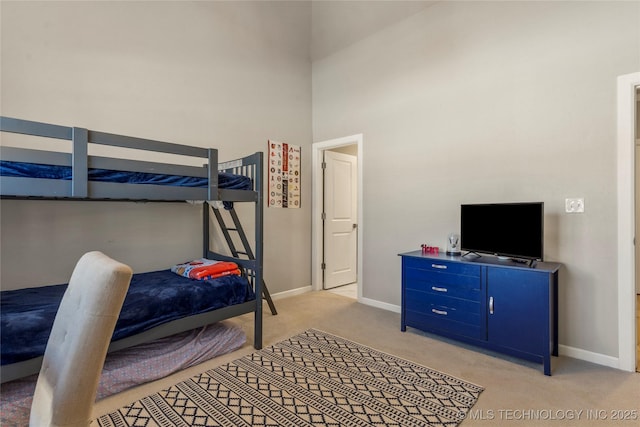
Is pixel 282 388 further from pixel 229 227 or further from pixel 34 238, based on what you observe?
pixel 34 238

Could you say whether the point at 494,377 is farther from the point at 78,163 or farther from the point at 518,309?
the point at 78,163

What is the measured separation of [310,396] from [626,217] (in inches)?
95.6

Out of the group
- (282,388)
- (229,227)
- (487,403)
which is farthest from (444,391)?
(229,227)

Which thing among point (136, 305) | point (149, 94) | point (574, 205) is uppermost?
point (149, 94)

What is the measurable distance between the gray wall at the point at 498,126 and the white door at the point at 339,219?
27.2 inches

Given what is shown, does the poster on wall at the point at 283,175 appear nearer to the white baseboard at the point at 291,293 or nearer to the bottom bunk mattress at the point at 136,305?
the white baseboard at the point at 291,293

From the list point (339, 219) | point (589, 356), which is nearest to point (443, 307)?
point (589, 356)

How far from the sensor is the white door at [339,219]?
436cm

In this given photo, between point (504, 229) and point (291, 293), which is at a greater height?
point (504, 229)

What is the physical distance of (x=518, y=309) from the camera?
88.3 inches

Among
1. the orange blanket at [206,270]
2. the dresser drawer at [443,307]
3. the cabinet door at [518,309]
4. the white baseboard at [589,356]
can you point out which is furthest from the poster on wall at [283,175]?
the white baseboard at [589,356]

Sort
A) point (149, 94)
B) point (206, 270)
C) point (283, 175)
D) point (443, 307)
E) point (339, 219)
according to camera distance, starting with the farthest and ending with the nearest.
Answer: point (339, 219) → point (283, 175) → point (149, 94) → point (443, 307) → point (206, 270)

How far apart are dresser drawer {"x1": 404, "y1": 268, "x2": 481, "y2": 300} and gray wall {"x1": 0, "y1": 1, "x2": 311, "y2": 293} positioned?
171 cm

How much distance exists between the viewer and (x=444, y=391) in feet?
6.36
